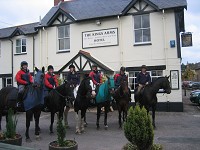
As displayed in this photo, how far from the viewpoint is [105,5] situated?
65.1ft

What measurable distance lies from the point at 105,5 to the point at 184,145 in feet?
47.8

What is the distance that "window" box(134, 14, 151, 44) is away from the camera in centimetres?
1733

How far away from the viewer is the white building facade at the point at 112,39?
16.4 m

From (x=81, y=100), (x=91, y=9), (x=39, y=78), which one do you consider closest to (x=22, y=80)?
(x=39, y=78)

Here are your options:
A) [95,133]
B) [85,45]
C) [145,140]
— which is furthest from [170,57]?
[145,140]

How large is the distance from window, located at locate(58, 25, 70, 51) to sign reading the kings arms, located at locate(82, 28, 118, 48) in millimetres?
1570

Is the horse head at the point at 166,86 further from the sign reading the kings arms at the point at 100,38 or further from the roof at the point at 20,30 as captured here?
the roof at the point at 20,30

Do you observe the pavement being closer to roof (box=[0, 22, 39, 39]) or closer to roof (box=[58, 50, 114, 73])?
roof (box=[58, 50, 114, 73])

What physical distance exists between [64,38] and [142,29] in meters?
6.45

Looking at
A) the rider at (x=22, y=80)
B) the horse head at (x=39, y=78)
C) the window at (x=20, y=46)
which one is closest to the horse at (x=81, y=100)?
the horse head at (x=39, y=78)

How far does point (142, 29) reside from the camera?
17.4m

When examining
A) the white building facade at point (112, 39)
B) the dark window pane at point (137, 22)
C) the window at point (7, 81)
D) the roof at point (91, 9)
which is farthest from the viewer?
the window at point (7, 81)

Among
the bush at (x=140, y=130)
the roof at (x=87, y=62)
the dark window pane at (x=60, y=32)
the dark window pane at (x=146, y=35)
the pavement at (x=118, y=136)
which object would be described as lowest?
the pavement at (x=118, y=136)

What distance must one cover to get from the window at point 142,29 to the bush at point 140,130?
41.0 feet
